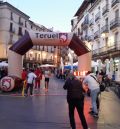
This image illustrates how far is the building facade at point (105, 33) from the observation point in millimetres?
43500

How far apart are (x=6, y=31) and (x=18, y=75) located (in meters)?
50.7

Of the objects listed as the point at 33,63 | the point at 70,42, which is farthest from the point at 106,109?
the point at 33,63

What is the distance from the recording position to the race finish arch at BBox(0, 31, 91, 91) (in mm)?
24250

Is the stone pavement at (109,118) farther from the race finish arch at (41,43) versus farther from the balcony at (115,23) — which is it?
the balcony at (115,23)

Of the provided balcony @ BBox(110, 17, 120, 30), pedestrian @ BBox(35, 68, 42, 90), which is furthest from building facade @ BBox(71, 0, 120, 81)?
pedestrian @ BBox(35, 68, 42, 90)

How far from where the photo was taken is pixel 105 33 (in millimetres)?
48375

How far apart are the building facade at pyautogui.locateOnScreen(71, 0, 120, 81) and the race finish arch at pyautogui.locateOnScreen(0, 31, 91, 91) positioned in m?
11.0

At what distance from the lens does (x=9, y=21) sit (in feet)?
244

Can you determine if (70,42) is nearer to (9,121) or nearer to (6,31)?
(9,121)

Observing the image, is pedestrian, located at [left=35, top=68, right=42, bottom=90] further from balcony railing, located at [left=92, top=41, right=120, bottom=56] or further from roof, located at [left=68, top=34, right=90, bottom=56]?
balcony railing, located at [left=92, top=41, right=120, bottom=56]

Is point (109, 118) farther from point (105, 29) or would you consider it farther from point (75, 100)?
point (105, 29)

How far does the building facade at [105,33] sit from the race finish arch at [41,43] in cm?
1096

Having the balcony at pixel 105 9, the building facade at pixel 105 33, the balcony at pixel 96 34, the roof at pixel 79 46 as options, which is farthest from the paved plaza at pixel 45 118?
the balcony at pixel 96 34

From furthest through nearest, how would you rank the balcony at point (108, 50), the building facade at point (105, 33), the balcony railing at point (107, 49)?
the building facade at point (105, 33) → the balcony railing at point (107, 49) → the balcony at point (108, 50)
